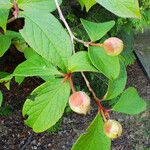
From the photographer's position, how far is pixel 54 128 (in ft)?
9.26

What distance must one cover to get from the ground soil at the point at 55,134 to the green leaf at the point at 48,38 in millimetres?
2061

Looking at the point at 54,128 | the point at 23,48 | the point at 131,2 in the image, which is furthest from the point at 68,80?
the point at 54,128

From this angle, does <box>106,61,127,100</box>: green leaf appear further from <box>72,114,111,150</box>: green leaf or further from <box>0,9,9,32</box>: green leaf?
<box>0,9,9,32</box>: green leaf

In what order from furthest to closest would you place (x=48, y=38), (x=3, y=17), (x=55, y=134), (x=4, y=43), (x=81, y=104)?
1. (x=55, y=134)
2. (x=4, y=43)
3. (x=3, y=17)
4. (x=48, y=38)
5. (x=81, y=104)

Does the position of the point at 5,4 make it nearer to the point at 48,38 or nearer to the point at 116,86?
the point at 48,38

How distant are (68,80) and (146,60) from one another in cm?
290

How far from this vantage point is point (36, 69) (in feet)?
2.33

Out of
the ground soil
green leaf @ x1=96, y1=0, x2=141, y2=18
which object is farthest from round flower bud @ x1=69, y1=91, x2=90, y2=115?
the ground soil

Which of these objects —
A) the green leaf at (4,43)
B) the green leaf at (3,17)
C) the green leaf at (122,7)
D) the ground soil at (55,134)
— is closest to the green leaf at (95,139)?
the green leaf at (122,7)

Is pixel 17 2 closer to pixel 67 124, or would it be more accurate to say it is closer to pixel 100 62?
pixel 100 62

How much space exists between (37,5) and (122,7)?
17 centimetres

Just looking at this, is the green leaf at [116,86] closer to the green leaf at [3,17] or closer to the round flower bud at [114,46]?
the round flower bud at [114,46]

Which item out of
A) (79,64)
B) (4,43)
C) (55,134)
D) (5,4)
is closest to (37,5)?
(5,4)

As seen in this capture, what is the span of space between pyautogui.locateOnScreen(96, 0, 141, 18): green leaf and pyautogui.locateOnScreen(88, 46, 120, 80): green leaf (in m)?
0.07
